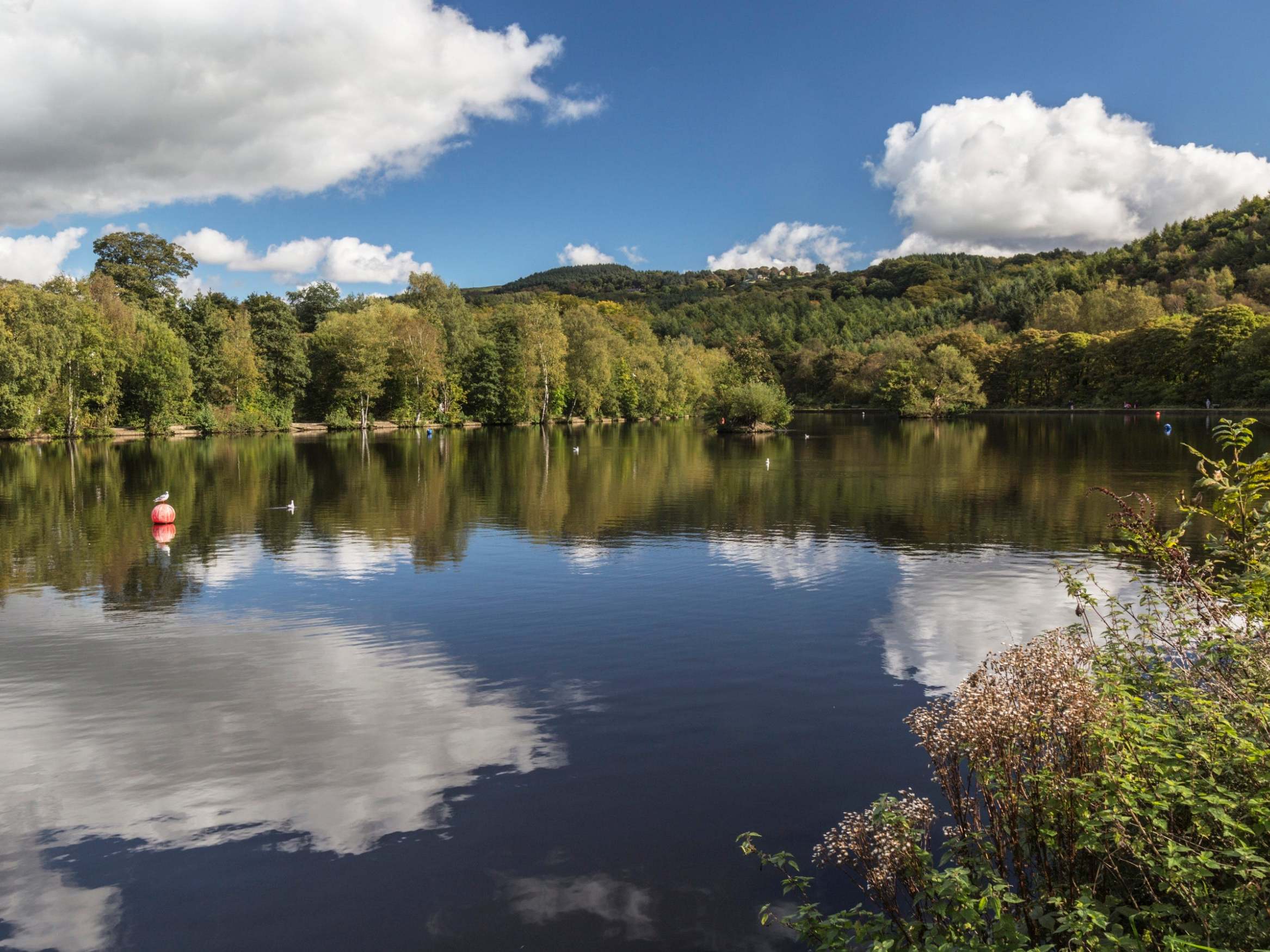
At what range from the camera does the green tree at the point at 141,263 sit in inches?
3292

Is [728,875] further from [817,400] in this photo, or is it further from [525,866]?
[817,400]

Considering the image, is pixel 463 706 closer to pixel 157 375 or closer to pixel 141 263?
Result: pixel 157 375

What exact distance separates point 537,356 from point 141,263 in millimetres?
41182

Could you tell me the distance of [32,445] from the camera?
58156mm

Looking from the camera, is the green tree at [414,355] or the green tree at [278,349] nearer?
the green tree at [278,349]

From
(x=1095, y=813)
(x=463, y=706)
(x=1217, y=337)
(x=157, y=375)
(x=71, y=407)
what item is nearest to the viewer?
(x=1095, y=813)

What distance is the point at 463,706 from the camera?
10078 mm

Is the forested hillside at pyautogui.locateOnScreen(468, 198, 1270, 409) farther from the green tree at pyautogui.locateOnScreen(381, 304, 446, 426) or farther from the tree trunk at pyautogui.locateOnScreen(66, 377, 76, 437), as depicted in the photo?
the tree trunk at pyautogui.locateOnScreen(66, 377, 76, 437)

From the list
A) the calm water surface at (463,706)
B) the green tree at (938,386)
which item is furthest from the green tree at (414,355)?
the calm water surface at (463,706)

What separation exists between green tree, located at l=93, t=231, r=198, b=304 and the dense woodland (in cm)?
18

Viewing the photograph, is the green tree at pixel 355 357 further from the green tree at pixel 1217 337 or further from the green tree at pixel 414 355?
the green tree at pixel 1217 337

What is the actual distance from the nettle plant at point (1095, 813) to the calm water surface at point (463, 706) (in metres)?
1.34

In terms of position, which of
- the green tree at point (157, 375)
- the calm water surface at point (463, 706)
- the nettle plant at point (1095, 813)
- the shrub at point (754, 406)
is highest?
the green tree at point (157, 375)

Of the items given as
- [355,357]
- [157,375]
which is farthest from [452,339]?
[157,375]
